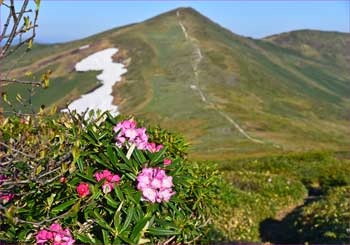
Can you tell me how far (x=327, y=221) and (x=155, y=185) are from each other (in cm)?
1083

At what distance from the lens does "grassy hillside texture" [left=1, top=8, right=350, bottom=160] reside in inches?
2331

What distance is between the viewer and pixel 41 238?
4602mm

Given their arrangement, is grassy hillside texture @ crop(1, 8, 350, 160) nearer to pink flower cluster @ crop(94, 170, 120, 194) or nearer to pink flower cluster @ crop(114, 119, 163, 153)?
pink flower cluster @ crop(114, 119, 163, 153)

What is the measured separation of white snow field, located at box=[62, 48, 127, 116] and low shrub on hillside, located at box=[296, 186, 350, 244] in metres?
50.4

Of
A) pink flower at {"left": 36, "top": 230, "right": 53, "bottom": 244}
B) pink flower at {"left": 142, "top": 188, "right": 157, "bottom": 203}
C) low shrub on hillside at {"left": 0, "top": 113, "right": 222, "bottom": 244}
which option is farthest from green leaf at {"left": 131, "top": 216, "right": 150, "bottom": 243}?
pink flower at {"left": 36, "top": 230, "right": 53, "bottom": 244}

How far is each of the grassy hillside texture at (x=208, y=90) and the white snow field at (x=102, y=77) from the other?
59.5 inches

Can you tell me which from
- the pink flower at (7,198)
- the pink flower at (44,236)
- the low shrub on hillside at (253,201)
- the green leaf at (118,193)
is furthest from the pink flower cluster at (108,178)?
the low shrub on hillside at (253,201)

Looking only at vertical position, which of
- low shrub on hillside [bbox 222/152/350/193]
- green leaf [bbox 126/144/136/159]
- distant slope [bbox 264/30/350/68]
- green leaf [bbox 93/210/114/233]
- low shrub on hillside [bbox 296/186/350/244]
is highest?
green leaf [bbox 126/144/136/159]

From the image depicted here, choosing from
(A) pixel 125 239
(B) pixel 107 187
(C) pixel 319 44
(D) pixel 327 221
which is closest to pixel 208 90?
(D) pixel 327 221

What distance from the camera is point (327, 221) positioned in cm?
1465

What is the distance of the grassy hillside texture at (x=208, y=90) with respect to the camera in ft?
194

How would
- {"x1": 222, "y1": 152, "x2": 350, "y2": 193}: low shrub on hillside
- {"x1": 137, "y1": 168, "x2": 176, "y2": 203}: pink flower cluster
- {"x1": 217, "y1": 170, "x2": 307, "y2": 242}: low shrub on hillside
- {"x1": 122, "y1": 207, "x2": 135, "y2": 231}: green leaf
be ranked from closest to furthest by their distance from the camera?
1. {"x1": 122, "y1": 207, "x2": 135, "y2": 231}: green leaf
2. {"x1": 137, "y1": 168, "x2": 176, "y2": 203}: pink flower cluster
3. {"x1": 217, "y1": 170, "x2": 307, "y2": 242}: low shrub on hillside
4. {"x1": 222, "y1": 152, "x2": 350, "y2": 193}: low shrub on hillside

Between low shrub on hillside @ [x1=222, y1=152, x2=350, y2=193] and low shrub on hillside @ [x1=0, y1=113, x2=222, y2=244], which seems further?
low shrub on hillside @ [x1=222, y1=152, x2=350, y2=193]

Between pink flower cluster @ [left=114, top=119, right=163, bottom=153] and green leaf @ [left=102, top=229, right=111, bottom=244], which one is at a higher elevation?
pink flower cluster @ [left=114, top=119, right=163, bottom=153]
